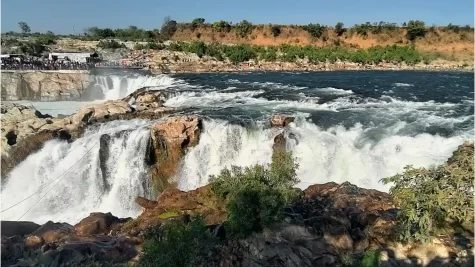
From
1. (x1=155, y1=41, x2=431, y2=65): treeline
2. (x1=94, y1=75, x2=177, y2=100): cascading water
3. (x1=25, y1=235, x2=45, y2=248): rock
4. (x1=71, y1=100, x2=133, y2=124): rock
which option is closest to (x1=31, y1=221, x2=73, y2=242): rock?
(x1=25, y1=235, x2=45, y2=248): rock

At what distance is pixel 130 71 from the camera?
29.8 m

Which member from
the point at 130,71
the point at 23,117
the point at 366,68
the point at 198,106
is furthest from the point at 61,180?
the point at 366,68

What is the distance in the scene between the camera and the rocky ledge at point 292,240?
667 cm

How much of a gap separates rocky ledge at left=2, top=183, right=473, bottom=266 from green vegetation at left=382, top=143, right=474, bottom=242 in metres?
0.27

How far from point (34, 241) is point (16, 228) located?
2161 millimetres

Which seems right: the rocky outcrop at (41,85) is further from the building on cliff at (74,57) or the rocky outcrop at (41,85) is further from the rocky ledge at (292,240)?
the rocky ledge at (292,240)

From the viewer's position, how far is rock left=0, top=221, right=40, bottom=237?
993 cm

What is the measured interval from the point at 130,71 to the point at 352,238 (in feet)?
81.7

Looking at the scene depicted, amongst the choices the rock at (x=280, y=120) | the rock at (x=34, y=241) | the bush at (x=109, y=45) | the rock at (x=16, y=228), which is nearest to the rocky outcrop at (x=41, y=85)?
the bush at (x=109, y=45)

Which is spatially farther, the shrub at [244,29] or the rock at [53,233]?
the shrub at [244,29]

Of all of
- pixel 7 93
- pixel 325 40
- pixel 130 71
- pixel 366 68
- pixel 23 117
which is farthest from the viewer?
pixel 325 40

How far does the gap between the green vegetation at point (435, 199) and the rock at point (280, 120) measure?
7486mm

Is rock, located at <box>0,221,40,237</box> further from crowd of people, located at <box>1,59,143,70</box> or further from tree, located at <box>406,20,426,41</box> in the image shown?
tree, located at <box>406,20,426,41</box>

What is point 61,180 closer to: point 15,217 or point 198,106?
point 15,217
